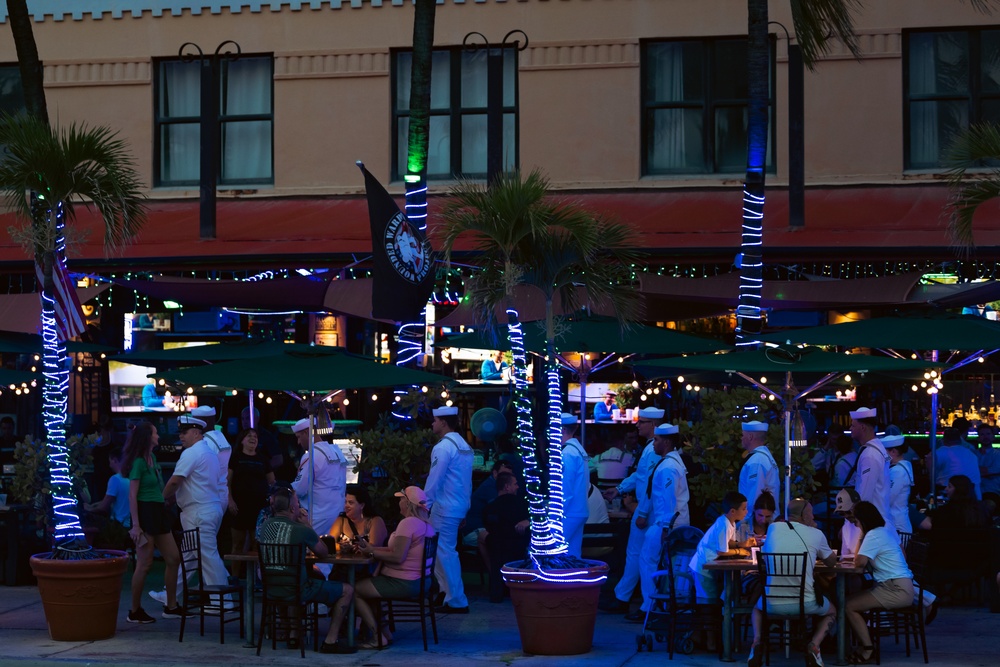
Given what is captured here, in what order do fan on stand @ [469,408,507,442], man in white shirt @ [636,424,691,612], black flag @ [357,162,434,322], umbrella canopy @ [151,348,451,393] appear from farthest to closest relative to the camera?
1. fan on stand @ [469,408,507,442]
2. black flag @ [357,162,434,322]
3. umbrella canopy @ [151,348,451,393]
4. man in white shirt @ [636,424,691,612]

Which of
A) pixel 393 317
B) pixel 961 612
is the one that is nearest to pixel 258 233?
pixel 393 317

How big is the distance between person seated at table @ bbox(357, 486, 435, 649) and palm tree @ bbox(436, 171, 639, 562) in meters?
0.97

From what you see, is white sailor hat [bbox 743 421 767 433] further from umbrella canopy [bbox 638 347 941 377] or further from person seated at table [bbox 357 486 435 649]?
person seated at table [bbox 357 486 435 649]

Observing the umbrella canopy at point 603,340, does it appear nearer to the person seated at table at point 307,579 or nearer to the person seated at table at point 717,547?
the person seated at table at point 717,547

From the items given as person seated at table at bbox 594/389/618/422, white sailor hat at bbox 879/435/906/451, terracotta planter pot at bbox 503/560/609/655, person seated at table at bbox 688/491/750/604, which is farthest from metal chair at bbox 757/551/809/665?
person seated at table at bbox 594/389/618/422

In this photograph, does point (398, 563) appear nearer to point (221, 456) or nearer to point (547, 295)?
point (547, 295)

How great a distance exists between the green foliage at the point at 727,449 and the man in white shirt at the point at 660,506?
841 millimetres

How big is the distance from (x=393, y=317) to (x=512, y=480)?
6.70 ft

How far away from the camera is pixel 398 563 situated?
39.5ft

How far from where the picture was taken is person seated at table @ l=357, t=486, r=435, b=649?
1196 centimetres

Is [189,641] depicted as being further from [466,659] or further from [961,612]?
[961,612]

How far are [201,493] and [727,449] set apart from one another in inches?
200

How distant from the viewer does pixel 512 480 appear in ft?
48.2

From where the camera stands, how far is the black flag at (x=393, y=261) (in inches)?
563
